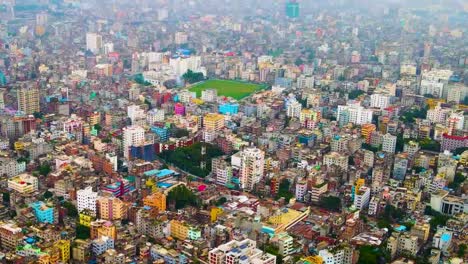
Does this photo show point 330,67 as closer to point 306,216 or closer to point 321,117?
point 321,117

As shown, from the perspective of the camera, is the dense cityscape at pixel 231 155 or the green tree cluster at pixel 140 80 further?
the green tree cluster at pixel 140 80

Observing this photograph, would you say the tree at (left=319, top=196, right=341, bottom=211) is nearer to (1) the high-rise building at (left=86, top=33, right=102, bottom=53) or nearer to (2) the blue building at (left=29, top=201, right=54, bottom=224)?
(2) the blue building at (left=29, top=201, right=54, bottom=224)

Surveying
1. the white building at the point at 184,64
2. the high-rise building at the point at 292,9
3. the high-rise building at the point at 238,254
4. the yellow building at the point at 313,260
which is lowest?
the yellow building at the point at 313,260

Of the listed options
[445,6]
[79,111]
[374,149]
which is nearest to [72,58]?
Result: [79,111]

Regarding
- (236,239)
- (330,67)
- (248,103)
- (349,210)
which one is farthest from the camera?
(330,67)

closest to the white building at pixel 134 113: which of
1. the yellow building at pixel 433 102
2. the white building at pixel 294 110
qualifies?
the white building at pixel 294 110

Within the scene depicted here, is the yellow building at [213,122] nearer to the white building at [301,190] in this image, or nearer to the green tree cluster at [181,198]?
the white building at [301,190]
